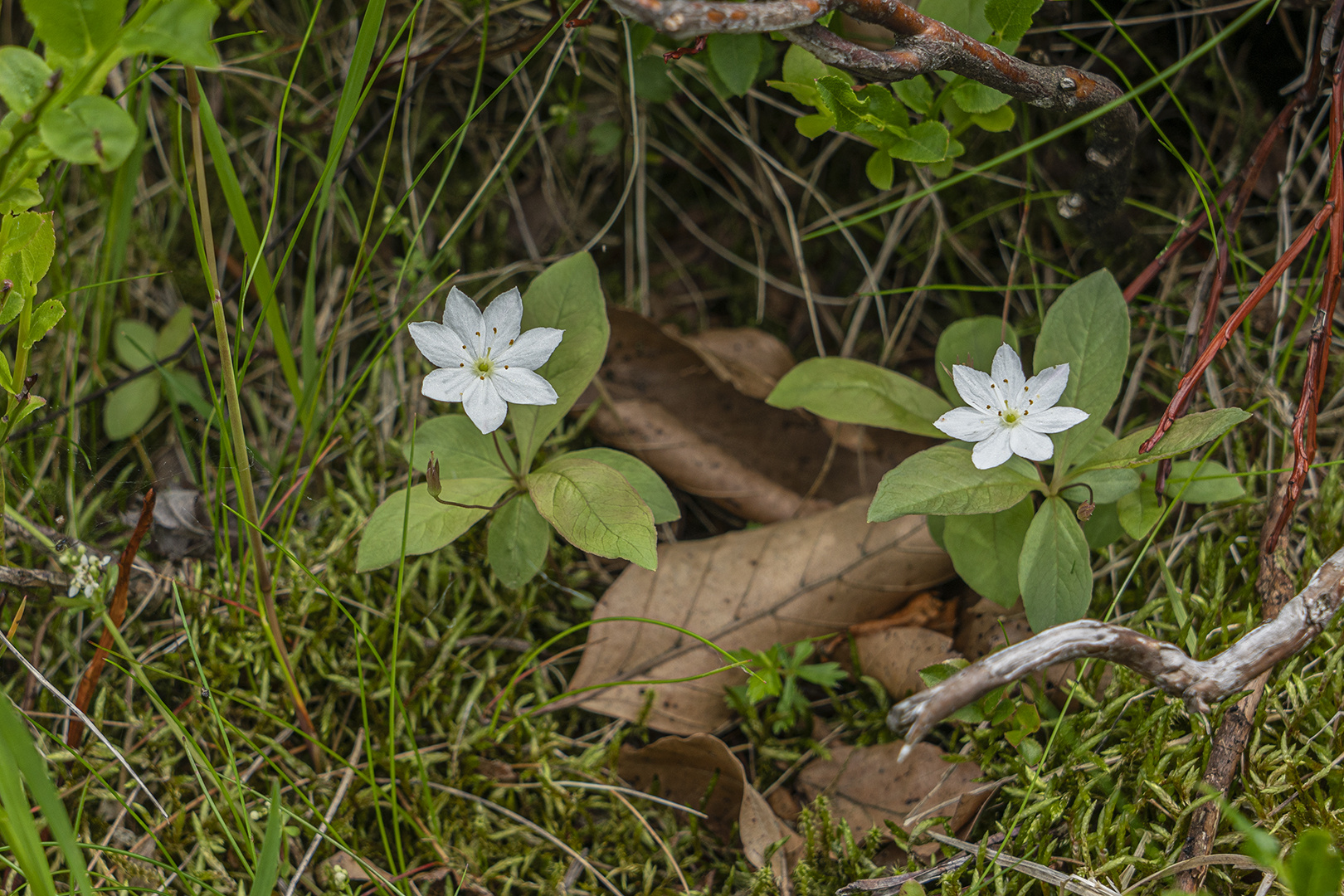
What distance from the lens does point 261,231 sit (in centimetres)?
300

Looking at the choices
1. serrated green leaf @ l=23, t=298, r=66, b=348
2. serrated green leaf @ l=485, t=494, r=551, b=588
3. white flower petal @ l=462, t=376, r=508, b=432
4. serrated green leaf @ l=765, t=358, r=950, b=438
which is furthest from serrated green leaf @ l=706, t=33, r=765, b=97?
serrated green leaf @ l=23, t=298, r=66, b=348

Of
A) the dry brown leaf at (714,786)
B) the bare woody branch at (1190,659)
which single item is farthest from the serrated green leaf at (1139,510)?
the dry brown leaf at (714,786)

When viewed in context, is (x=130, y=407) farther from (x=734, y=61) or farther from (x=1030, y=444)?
(x=1030, y=444)

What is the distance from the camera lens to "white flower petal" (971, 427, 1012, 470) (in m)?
1.81

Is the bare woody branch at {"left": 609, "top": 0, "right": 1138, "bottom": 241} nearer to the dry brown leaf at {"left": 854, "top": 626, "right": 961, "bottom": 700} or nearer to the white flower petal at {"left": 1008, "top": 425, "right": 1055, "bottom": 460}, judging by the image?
the white flower petal at {"left": 1008, "top": 425, "right": 1055, "bottom": 460}

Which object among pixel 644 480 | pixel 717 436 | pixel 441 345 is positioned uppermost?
pixel 441 345

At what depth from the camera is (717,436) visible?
269 cm

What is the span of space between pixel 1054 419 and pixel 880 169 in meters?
0.77

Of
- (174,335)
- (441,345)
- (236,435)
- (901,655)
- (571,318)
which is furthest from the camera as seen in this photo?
Result: (174,335)

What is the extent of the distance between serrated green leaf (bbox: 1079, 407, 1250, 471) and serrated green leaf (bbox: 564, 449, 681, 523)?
3.20 feet

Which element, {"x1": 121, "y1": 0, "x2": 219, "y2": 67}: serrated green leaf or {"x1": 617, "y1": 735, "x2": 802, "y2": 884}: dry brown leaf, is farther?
{"x1": 617, "y1": 735, "x2": 802, "y2": 884}: dry brown leaf

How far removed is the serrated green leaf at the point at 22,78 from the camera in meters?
1.25

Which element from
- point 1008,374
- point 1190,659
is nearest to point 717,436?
point 1008,374

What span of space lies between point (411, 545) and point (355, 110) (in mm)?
983
